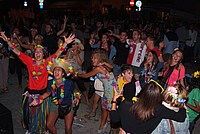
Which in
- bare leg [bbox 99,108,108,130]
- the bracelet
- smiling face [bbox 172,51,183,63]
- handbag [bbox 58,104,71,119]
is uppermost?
smiling face [bbox 172,51,183,63]

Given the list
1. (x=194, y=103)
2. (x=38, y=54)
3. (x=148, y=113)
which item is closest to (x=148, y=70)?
(x=194, y=103)

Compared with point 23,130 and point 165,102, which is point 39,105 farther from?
point 165,102

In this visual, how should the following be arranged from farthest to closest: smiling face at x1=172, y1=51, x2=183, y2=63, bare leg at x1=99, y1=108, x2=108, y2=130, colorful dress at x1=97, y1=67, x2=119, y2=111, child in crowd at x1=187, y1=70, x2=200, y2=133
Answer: smiling face at x1=172, y1=51, x2=183, y2=63
bare leg at x1=99, y1=108, x2=108, y2=130
colorful dress at x1=97, y1=67, x2=119, y2=111
child in crowd at x1=187, y1=70, x2=200, y2=133

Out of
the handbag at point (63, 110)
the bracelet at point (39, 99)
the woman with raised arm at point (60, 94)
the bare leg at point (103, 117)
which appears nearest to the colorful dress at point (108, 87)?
the bare leg at point (103, 117)

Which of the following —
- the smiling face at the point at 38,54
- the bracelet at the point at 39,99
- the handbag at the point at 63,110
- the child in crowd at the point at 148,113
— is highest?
the smiling face at the point at 38,54

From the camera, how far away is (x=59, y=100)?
394 cm

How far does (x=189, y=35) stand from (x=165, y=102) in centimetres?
812

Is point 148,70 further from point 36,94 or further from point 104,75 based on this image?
point 36,94

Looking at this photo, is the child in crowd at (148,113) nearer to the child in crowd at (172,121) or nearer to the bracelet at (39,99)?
the child in crowd at (172,121)

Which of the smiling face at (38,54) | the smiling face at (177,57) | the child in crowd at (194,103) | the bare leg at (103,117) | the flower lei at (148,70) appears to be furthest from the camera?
the flower lei at (148,70)

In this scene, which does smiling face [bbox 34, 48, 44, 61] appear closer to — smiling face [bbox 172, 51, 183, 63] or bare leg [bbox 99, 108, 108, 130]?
bare leg [bbox 99, 108, 108, 130]

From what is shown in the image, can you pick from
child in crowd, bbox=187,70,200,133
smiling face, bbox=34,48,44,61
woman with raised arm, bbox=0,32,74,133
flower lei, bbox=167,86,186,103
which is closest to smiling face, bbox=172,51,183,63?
child in crowd, bbox=187,70,200,133

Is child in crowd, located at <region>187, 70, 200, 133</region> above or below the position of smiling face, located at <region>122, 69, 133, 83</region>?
below

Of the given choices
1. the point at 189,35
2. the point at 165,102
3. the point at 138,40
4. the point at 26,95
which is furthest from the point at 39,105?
the point at 189,35
